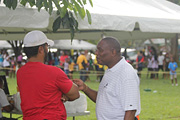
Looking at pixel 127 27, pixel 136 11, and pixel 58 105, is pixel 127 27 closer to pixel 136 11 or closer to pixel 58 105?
pixel 136 11

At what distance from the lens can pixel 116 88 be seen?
142 inches

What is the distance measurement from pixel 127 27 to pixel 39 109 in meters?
3.05

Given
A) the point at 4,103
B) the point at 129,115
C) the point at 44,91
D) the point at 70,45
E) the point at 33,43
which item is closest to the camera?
the point at 129,115

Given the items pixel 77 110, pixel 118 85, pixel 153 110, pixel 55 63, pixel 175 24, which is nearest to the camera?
pixel 118 85

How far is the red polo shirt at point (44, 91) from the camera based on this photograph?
3621mm

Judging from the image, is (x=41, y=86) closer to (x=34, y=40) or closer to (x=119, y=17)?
(x=34, y=40)

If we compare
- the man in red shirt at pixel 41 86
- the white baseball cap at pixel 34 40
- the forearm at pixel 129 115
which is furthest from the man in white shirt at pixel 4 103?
the forearm at pixel 129 115

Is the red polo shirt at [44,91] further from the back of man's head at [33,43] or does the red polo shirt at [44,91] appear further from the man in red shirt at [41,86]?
the back of man's head at [33,43]

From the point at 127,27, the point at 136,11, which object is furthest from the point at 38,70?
the point at 136,11

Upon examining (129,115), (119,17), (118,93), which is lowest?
(129,115)

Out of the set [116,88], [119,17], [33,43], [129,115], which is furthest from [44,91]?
[119,17]

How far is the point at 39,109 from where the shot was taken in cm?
363

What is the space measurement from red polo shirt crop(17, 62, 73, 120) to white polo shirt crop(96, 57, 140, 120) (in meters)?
0.35

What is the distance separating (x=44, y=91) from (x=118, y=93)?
26.6 inches
